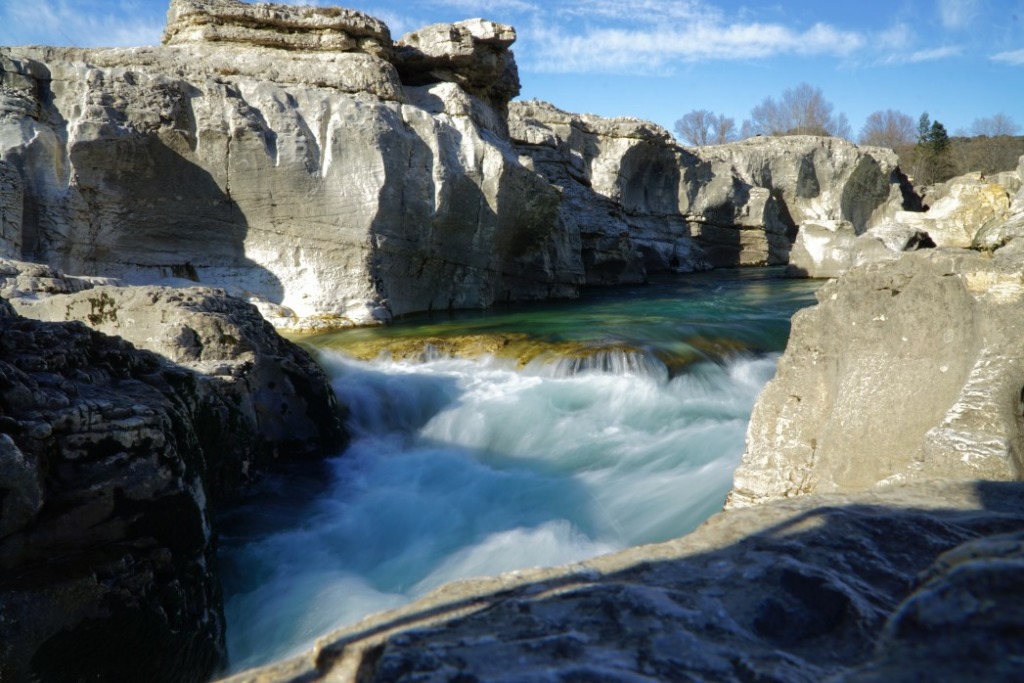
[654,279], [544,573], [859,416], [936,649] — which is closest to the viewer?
[936,649]

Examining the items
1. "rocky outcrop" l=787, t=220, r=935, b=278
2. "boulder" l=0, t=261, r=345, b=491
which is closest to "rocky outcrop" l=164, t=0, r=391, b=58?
"boulder" l=0, t=261, r=345, b=491

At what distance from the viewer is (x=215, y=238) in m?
11.0

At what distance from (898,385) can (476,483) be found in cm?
337

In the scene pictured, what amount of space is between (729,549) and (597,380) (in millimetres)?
6263

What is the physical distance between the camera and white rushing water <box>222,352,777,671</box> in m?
4.03

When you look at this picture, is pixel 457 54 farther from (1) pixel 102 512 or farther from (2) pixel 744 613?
(2) pixel 744 613

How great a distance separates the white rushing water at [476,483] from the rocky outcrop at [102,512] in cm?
65

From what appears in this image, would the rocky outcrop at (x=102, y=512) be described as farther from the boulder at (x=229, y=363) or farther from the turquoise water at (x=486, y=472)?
the turquoise water at (x=486, y=472)

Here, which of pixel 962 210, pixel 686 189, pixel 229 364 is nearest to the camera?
pixel 229 364

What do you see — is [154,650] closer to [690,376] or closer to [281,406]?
[281,406]

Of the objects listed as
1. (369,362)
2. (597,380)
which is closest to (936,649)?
(597,380)

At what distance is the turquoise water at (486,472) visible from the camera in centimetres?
410

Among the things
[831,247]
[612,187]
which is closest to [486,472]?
[831,247]

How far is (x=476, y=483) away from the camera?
18.4 ft
